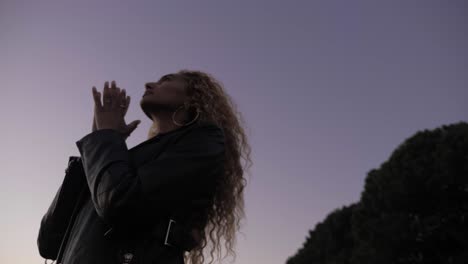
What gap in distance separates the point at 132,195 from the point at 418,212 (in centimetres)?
1602

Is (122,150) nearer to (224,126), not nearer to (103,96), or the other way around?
(103,96)

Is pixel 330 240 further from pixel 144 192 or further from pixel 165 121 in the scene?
pixel 144 192

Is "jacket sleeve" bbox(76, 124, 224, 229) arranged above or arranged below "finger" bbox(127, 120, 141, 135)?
below

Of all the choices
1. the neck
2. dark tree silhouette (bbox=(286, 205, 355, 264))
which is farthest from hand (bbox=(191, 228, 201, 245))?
dark tree silhouette (bbox=(286, 205, 355, 264))

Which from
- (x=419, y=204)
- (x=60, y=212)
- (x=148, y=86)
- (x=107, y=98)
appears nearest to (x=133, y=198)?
(x=60, y=212)

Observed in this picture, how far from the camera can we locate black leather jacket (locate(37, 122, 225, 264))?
6.87ft

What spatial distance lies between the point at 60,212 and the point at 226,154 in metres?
1.08

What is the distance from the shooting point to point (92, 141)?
7.88 ft

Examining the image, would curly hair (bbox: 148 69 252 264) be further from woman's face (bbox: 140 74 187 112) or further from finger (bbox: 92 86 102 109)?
finger (bbox: 92 86 102 109)

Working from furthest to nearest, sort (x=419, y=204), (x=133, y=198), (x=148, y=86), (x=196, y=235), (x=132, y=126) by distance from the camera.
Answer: (x=419, y=204)
(x=148, y=86)
(x=132, y=126)
(x=196, y=235)
(x=133, y=198)

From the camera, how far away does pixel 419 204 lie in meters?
16.5

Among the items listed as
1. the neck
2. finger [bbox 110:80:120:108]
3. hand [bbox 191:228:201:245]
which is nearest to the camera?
hand [bbox 191:228:201:245]

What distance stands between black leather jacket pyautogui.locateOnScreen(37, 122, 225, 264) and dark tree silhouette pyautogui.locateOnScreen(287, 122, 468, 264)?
1454cm

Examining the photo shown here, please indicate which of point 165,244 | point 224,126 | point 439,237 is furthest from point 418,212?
point 165,244
